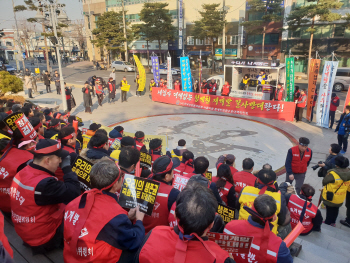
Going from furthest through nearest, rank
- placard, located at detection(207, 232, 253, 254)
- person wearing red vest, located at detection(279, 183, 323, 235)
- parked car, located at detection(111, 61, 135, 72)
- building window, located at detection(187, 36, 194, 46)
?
building window, located at detection(187, 36, 194, 46) < parked car, located at detection(111, 61, 135, 72) < person wearing red vest, located at detection(279, 183, 323, 235) < placard, located at detection(207, 232, 253, 254)

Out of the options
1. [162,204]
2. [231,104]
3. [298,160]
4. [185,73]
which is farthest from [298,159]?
[185,73]

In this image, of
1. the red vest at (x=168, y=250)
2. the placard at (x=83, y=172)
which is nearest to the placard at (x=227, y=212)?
the red vest at (x=168, y=250)

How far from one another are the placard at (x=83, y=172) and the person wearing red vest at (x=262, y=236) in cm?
177

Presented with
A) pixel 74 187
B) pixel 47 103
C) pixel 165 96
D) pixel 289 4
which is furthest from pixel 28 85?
pixel 289 4

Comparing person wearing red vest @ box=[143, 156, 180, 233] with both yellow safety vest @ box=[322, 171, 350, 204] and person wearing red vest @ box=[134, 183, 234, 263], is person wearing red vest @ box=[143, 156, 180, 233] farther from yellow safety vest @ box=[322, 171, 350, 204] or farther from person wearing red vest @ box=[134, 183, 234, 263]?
yellow safety vest @ box=[322, 171, 350, 204]

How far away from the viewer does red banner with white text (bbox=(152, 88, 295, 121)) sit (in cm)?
1316

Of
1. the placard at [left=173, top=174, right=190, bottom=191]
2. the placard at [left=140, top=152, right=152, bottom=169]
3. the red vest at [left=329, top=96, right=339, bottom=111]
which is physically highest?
the placard at [left=173, top=174, right=190, bottom=191]

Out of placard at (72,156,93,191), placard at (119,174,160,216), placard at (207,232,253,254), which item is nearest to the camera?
placard at (207,232,253,254)

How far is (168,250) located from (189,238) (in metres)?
0.20

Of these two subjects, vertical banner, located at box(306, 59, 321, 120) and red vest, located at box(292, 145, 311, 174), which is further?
vertical banner, located at box(306, 59, 321, 120)

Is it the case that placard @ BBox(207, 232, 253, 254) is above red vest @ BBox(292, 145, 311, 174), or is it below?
above

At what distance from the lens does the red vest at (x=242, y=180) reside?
4395 millimetres

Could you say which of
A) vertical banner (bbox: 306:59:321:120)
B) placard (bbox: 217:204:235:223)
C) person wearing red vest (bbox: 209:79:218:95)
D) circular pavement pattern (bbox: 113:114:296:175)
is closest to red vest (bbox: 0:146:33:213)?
placard (bbox: 217:204:235:223)

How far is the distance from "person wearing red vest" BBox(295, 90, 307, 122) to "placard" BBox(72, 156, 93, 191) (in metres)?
11.9
